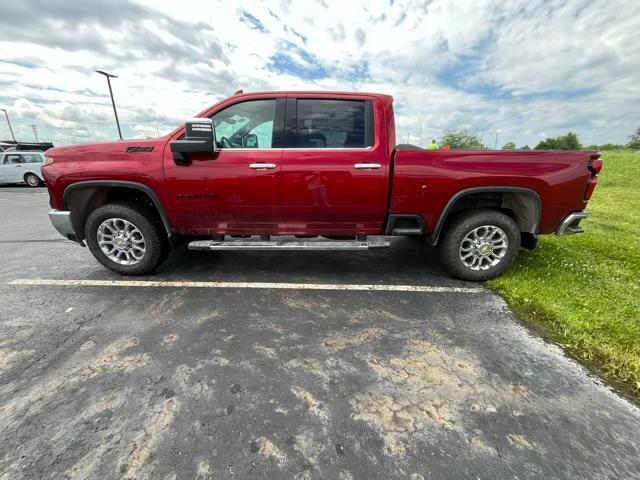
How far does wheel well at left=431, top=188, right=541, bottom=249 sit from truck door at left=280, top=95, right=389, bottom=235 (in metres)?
0.72

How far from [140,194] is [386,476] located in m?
3.68

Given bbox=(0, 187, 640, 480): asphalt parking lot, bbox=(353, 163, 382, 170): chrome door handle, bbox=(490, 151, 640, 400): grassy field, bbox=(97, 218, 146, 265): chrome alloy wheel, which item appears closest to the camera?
bbox=(0, 187, 640, 480): asphalt parking lot

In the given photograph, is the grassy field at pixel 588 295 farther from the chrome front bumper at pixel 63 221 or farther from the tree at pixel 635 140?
the tree at pixel 635 140

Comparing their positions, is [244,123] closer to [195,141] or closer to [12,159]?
[195,141]

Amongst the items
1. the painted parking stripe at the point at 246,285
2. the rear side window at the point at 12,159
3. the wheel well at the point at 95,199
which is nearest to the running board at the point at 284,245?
the painted parking stripe at the point at 246,285

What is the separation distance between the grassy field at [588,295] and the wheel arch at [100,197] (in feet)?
12.6

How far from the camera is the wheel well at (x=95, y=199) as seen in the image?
11.8 feet

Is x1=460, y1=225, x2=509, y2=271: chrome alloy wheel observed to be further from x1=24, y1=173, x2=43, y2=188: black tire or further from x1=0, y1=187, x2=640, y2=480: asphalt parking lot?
x1=24, y1=173, x2=43, y2=188: black tire

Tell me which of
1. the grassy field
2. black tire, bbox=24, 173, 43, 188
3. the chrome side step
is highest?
the chrome side step

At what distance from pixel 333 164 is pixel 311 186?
320 millimetres

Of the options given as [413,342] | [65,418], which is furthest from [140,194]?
[413,342]

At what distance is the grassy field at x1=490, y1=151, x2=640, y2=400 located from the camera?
2379 millimetres

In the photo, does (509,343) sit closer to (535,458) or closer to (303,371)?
(535,458)

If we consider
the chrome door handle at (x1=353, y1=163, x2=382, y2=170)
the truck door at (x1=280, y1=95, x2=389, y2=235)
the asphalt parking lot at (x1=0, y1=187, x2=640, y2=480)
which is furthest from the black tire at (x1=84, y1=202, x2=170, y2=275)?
the chrome door handle at (x1=353, y1=163, x2=382, y2=170)
